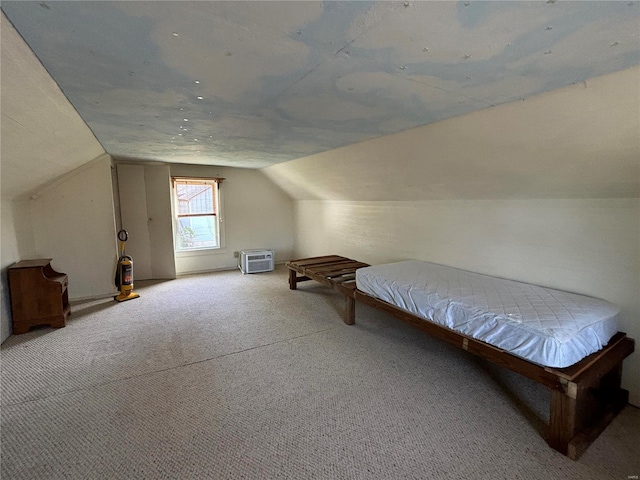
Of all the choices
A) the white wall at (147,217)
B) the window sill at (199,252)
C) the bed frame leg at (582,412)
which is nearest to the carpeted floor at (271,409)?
the bed frame leg at (582,412)

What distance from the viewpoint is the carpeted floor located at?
1.51 m

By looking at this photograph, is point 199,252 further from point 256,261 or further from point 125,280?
point 125,280

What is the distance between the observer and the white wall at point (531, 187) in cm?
168

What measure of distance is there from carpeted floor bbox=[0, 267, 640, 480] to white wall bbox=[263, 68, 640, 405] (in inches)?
35.7

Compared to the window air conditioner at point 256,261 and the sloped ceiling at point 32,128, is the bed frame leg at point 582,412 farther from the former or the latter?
the window air conditioner at point 256,261

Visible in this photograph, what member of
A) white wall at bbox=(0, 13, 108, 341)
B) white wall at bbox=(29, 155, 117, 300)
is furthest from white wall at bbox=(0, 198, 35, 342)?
white wall at bbox=(29, 155, 117, 300)

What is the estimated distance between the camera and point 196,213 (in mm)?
5465

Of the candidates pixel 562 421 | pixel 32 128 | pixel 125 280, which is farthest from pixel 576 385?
pixel 125 280

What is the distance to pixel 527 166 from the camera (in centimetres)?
218

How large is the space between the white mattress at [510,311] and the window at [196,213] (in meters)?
3.75

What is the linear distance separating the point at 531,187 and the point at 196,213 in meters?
5.00

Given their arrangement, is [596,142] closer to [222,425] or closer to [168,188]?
[222,425]

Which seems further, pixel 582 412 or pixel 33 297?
pixel 33 297

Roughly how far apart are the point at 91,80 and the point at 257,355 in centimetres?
219
